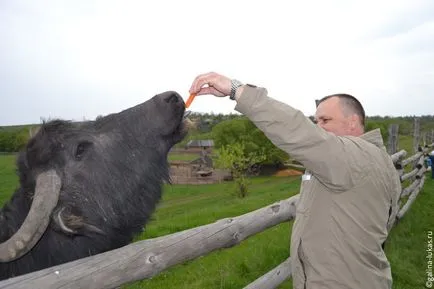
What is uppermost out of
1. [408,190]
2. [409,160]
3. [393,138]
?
[393,138]

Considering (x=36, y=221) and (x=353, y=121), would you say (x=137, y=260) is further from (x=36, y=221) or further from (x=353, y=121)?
(x=353, y=121)

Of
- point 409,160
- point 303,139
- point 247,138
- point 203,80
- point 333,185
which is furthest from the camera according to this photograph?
point 247,138

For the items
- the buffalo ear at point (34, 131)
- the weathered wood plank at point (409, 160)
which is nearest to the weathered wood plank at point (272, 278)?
the buffalo ear at point (34, 131)

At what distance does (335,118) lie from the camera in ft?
9.17

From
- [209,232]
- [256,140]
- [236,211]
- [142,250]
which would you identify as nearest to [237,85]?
[142,250]

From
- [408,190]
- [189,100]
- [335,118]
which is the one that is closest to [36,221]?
[189,100]

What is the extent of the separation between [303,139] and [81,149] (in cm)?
145

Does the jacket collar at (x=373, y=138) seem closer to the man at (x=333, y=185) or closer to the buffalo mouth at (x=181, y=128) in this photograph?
the man at (x=333, y=185)

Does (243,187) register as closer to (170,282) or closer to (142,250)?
(170,282)

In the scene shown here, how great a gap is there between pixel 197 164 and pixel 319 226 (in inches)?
2477

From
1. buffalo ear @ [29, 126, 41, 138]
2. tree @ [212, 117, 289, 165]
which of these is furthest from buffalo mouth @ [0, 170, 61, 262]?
tree @ [212, 117, 289, 165]

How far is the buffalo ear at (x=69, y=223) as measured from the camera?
2.45 metres

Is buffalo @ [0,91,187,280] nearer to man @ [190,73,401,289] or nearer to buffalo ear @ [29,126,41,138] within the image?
buffalo ear @ [29,126,41,138]

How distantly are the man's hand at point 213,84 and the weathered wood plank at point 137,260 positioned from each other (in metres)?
1.09
